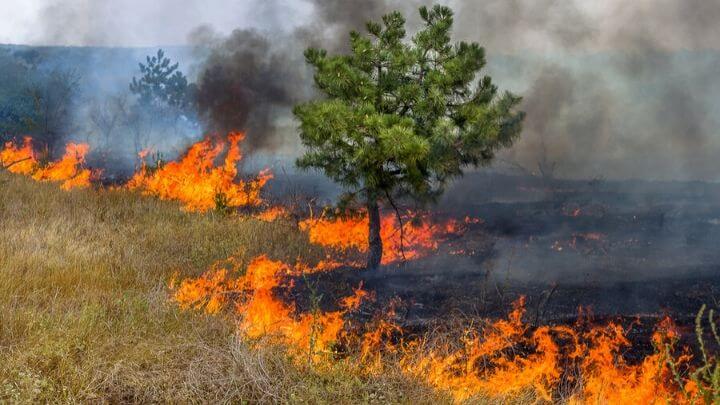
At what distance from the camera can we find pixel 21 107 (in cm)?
2811

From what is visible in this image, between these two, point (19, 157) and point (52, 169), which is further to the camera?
point (19, 157)

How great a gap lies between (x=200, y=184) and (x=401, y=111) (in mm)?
7781

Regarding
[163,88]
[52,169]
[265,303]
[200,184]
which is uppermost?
[163,88]

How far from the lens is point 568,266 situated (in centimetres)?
1141

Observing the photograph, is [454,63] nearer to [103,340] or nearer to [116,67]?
[103,340]

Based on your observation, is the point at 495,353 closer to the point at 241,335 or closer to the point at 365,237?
the point at 241,335

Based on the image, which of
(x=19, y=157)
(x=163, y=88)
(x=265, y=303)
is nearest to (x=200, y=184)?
(x=265, y=303)

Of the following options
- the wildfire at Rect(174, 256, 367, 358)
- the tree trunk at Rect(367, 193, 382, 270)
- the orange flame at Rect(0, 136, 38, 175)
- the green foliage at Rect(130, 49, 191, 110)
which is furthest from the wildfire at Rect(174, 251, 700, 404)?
the green foliage at Rect(130, 49, 191, 110)

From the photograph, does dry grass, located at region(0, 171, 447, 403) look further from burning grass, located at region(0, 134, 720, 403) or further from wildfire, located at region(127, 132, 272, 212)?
wildfire, located at region(127, 132, 272, 212)

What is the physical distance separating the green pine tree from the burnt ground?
66.0 inches

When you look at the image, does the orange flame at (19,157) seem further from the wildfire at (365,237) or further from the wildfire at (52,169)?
the wildfire at (365,237)

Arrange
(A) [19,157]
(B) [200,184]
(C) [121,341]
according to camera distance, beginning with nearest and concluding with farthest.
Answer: (C) [121,341]
(B) [200,184]
(A) [19,157]

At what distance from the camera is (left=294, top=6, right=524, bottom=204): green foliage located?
958 cm

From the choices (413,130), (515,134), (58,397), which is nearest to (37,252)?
(58,397)
